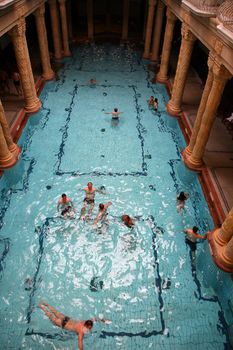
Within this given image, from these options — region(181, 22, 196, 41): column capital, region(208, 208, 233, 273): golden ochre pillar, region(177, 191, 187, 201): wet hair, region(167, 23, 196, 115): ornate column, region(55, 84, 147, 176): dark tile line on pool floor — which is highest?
region(181, 22, 196, 41): column capital

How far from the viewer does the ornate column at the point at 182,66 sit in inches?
347

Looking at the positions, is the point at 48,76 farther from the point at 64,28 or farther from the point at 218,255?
the point at 218,255

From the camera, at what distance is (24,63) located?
30.9 ft

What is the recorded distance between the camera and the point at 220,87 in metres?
6.53

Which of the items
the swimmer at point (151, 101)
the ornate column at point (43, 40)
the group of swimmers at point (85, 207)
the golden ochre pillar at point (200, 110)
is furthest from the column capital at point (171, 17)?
the group of swimmers at point (85, 207)

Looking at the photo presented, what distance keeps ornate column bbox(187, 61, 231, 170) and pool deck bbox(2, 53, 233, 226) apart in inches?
17.5

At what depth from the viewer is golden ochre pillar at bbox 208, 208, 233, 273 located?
5.64 metres

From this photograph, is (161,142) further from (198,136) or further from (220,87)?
(220,87)

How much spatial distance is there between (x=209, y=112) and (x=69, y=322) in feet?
20.6

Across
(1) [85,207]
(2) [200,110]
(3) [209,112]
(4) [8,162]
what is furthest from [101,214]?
(2) [200,110]

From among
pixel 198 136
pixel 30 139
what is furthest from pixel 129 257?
pixel 30 139

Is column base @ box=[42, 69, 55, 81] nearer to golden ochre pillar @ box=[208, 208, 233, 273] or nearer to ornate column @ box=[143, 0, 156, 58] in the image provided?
ornate column @ box=[143, 0, 156, 58]

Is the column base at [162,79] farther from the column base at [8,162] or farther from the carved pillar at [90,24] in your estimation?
the column base at [8,162]

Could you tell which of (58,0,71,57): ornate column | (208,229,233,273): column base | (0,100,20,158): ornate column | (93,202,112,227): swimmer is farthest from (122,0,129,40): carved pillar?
(208,229,233,273): column base
